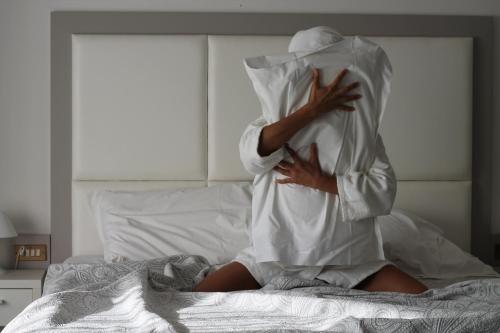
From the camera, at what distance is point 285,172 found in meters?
2.00

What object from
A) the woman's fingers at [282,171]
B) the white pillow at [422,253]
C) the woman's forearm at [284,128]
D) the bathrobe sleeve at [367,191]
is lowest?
the white pillow at [422,253]

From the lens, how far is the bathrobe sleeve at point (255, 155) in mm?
1956

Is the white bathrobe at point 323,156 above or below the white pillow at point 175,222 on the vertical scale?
above

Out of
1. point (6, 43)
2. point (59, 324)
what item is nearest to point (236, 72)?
point (6, 43)

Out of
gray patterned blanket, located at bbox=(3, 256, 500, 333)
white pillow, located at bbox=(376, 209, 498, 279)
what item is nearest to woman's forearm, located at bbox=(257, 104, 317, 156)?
gray patterned blanket, located at bbox=(3, 256, 500, 333)

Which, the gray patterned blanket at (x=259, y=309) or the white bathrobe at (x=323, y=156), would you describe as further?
the white bathrobe at (x=323, y=156)

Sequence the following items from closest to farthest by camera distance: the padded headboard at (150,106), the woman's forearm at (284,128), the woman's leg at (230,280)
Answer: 1. the woman's forearm at (284,128)
2. the woman's leg at (230,280)
3. the padded headboard at (150,106)

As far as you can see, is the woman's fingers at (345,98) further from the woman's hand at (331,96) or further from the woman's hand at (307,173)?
the woman's hand at (307,173)

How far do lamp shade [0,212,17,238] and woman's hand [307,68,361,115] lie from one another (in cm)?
160

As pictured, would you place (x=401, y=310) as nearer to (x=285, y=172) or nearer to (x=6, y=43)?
(x=285, y=172)

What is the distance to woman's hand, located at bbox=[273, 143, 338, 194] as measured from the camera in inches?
76.9

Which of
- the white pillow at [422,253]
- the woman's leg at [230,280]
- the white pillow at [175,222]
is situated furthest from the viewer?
the white pillow at [175,222]

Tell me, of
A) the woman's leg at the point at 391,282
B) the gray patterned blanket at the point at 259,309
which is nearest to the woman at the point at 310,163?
the woman's leg at the point at 391,282

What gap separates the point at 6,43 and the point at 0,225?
83 cm
